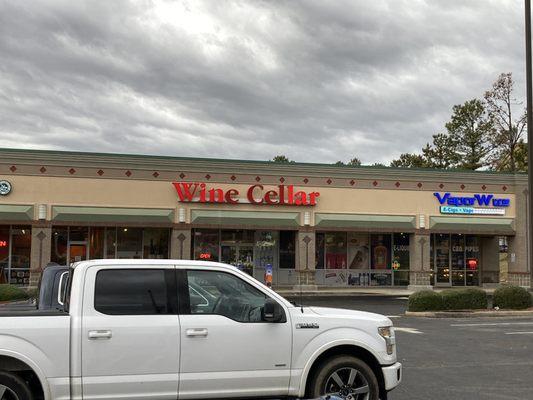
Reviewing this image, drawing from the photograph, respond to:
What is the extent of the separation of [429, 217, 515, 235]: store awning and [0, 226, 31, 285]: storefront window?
2107 centimetres

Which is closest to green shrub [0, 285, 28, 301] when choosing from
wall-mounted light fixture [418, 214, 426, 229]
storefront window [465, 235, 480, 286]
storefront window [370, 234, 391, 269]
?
storefront window [370, 234, 391, 269]

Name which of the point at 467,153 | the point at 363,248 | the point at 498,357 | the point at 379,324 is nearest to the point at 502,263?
the point at 467,153

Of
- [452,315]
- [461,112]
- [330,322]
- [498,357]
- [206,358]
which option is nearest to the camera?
[206,358]

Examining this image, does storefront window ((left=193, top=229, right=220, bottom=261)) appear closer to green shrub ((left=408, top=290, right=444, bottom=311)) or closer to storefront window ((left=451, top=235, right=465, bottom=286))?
storefront window ((left=451, top=235, right=465, bottom=286))

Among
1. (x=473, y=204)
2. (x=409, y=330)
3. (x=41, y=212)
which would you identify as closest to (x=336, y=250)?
(x=473, y=204)

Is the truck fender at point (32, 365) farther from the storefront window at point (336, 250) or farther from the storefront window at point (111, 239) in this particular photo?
the storefront window at point (336, 250)

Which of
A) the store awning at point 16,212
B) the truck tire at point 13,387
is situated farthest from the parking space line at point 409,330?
the store awning at point 16,212

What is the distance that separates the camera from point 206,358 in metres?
5.74

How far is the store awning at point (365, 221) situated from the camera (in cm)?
3097

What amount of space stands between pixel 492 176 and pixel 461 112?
17981 millimetres

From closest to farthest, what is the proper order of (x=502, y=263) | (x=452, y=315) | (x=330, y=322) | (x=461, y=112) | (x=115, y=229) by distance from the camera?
(x=330, y=322)
(x=452, y=315)
(x=115, y=229)
(x=502, y=263)
(x=461, y=112)

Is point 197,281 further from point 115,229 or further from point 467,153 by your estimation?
point 467,153

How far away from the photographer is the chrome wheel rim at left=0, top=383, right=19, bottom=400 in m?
5.27

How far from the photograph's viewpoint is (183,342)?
5.69 metres
